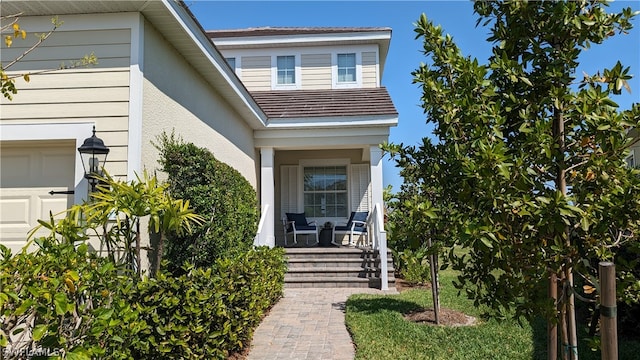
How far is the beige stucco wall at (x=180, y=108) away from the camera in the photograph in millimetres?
4914

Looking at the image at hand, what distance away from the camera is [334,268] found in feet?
30.5

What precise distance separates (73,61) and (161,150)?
1431mm

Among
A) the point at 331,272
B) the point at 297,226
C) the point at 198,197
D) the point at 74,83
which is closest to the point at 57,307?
the point at 198,197

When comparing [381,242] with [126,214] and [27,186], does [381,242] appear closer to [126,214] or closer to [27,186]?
[126,214]

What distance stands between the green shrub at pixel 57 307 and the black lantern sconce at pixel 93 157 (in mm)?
1555

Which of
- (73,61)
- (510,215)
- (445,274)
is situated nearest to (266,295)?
(73,61)

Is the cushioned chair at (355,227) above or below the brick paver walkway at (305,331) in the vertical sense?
above

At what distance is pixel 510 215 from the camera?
2.11 meters

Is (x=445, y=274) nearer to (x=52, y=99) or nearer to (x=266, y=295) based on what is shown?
(x=266, y=295)

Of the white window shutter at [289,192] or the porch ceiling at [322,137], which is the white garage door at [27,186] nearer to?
the porch ceiling at [322,137]

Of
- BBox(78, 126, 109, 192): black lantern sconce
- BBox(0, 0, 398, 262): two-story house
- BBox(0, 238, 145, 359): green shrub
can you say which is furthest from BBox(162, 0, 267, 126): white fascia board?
BBox(0, 238, 145, 359): green shrub

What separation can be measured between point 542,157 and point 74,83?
4.99 m

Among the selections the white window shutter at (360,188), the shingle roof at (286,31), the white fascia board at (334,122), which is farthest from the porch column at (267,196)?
the shingle roof at (286,31)

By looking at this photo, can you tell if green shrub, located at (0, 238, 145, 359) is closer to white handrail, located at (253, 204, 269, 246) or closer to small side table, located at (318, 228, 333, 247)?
white handrail, located at (253, 204, 269, 246)
